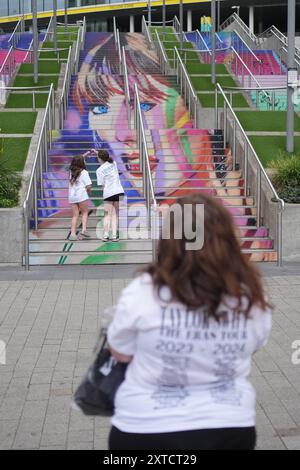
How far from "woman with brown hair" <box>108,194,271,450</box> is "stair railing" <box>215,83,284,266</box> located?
28.1 ft

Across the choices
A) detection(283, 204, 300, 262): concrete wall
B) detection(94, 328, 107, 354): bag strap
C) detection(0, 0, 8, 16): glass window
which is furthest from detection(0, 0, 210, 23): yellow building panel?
detection(94, 328, 107, 354): bag strap

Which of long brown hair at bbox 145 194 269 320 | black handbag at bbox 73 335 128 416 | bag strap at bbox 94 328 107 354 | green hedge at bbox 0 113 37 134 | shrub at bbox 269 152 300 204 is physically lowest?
shrub at bbox 269 152 300 204

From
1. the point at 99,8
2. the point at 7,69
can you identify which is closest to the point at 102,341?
the point at 7,69

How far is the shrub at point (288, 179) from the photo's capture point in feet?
38.5

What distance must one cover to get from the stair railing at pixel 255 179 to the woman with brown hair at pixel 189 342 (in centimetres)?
857

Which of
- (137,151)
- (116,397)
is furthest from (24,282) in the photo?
(116,397)

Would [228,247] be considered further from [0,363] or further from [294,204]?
[294,204]

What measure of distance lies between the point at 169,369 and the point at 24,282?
7674 millimetres

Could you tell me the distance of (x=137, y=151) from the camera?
50.0ft

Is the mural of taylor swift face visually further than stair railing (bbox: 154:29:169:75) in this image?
No

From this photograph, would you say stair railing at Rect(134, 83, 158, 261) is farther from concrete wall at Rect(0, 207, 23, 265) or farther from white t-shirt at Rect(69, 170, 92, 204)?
concrete wall at Rect(0, 207, 23, 265)

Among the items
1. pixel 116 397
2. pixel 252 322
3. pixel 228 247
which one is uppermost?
pixel 228 247

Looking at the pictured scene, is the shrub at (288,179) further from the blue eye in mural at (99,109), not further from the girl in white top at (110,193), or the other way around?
the blue eye in mural at (99,109)

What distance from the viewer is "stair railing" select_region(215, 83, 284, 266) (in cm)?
1132
